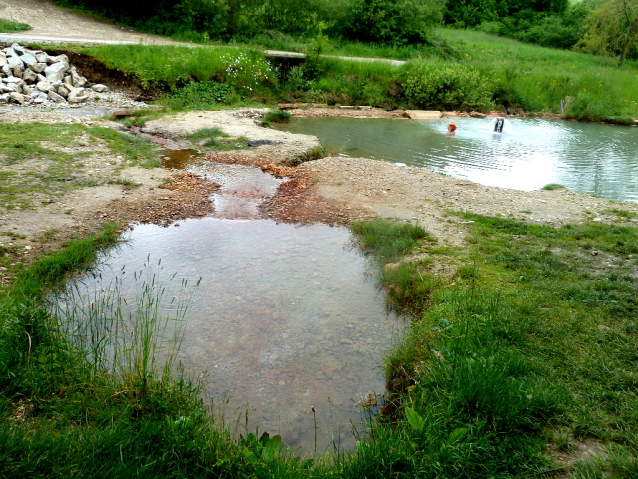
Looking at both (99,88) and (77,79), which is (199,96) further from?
(77,79)

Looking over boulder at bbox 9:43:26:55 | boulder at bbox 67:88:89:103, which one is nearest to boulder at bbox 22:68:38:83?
boulder at bbox 9:43:26:55

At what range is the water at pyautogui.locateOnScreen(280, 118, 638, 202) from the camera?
12.1m

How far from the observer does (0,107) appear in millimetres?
12938

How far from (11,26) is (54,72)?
5978 mm

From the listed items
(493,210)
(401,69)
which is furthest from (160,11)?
(493,210)

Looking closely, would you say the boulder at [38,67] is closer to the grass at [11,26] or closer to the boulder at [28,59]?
the boulder at [28,59]

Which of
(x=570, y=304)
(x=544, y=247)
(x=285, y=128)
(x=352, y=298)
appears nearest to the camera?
(x=570, y=304)

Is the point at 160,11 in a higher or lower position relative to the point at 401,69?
higher

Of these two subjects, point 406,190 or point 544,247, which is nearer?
point 544,247

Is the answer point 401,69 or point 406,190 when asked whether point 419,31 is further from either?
point 406,190

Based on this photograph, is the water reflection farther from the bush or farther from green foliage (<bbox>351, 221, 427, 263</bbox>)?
the bush

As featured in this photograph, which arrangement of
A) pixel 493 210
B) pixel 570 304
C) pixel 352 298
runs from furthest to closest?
pixel 493 210, pixel 352 298, pixel 570 304

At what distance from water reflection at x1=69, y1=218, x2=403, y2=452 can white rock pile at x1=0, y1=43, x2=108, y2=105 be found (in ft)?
35.7

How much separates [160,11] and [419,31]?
1531cm
